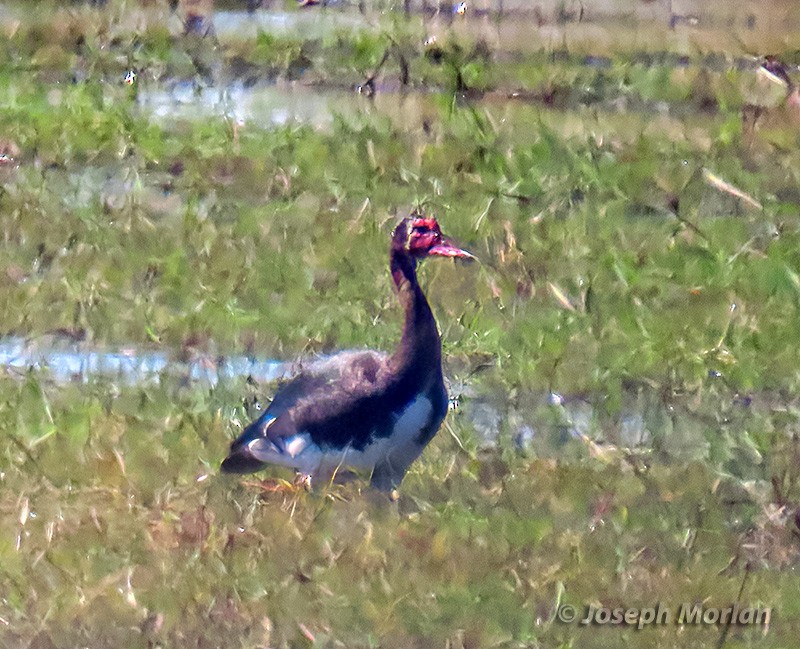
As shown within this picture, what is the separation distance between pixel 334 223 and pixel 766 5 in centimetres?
143

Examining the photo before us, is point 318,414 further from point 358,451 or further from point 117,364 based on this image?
point 117,364

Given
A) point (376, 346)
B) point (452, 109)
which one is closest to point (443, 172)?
point (452, 109)

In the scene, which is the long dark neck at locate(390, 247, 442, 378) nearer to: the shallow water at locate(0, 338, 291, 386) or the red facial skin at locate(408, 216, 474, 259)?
the red facial skin at locate(408, 216, 474, 259)

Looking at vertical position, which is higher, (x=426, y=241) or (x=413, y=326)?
(x=426, y=241)

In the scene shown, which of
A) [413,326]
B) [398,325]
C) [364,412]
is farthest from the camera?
[398,325]

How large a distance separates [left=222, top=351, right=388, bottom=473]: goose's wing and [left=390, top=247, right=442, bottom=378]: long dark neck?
0.07 metres

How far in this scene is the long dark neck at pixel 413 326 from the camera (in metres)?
3.00

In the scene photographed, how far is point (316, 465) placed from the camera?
9.80 ft

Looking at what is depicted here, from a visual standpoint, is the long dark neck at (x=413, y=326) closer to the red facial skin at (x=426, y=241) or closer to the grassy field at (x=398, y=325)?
the red facial skin at (x=426, y=241)

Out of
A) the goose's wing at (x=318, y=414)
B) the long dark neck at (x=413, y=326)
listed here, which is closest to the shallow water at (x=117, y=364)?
the goose's wing at (x=318, y=414)

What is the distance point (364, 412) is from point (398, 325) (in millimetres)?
355

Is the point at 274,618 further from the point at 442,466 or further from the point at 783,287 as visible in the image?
the point at 783,287

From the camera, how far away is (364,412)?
294 centimetres

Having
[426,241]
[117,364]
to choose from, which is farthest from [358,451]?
[117,364]
